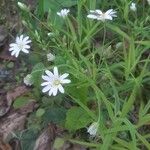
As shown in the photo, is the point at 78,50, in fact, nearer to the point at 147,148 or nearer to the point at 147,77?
the point at 147,77

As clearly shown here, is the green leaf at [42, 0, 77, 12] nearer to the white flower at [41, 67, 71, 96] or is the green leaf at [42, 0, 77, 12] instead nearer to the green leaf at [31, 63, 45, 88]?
the green leaf at [31, 63, 45, 88]

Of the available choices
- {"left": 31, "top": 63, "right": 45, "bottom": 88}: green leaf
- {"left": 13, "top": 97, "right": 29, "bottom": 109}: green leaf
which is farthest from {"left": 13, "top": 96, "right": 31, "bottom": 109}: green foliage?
{"left": 31, "top": 63, "right": 45, "bottom": 88}: green leaf

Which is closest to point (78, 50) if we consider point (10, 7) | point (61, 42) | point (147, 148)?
point (61, 42)

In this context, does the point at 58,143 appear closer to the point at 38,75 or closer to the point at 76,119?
the point at 76,119

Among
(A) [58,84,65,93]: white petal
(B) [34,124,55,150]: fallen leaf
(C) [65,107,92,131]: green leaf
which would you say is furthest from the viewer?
(B) [34,124,55,150]: fallen leaf

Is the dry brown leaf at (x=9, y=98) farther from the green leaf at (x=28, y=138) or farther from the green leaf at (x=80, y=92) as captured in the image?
the green leaf at (x=80, y=92)

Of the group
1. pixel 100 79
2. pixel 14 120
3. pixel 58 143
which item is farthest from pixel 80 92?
pixel 14 120

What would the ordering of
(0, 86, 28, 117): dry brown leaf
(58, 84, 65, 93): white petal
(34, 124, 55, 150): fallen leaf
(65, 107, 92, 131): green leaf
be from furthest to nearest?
(0, 86, 28, 117): dry brown leaf < (34, 124, 55, 150): fallen leaf < (65, 107, 92, 131): green leaf < (58, 84, 65, 93): white petal

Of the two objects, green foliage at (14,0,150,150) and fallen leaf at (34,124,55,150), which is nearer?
green foliage at (14,0,150,150)
